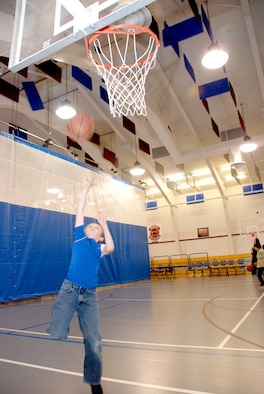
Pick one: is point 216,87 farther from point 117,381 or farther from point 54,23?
point 117,381

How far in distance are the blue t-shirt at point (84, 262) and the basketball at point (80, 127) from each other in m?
11.2

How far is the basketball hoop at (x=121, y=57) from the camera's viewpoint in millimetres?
4773

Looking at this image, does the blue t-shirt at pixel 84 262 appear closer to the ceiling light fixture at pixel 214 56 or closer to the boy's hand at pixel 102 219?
the boy's hand at pixel 102 219

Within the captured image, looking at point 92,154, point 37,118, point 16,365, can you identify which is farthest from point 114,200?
point 16,365

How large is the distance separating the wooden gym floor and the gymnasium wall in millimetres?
2972

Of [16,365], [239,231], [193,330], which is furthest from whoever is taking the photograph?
[239,231]

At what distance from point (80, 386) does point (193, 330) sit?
2337 mm

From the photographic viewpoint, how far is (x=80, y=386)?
256cm

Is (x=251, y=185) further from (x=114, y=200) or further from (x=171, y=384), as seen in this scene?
(x=171, y=384)

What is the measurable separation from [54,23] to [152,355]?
4223 millimetres

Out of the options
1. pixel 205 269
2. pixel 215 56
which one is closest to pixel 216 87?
pixel 215 56

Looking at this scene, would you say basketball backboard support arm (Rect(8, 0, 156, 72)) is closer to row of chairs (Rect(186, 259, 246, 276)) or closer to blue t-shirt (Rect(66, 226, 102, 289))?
blue t-shirt (Rect(66, 226, 102, 289))

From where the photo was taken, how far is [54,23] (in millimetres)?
3588

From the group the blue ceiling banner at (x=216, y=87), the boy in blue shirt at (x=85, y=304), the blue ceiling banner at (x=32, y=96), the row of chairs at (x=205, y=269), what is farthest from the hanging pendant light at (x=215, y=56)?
the row of chairs at (x=205, y=269)
